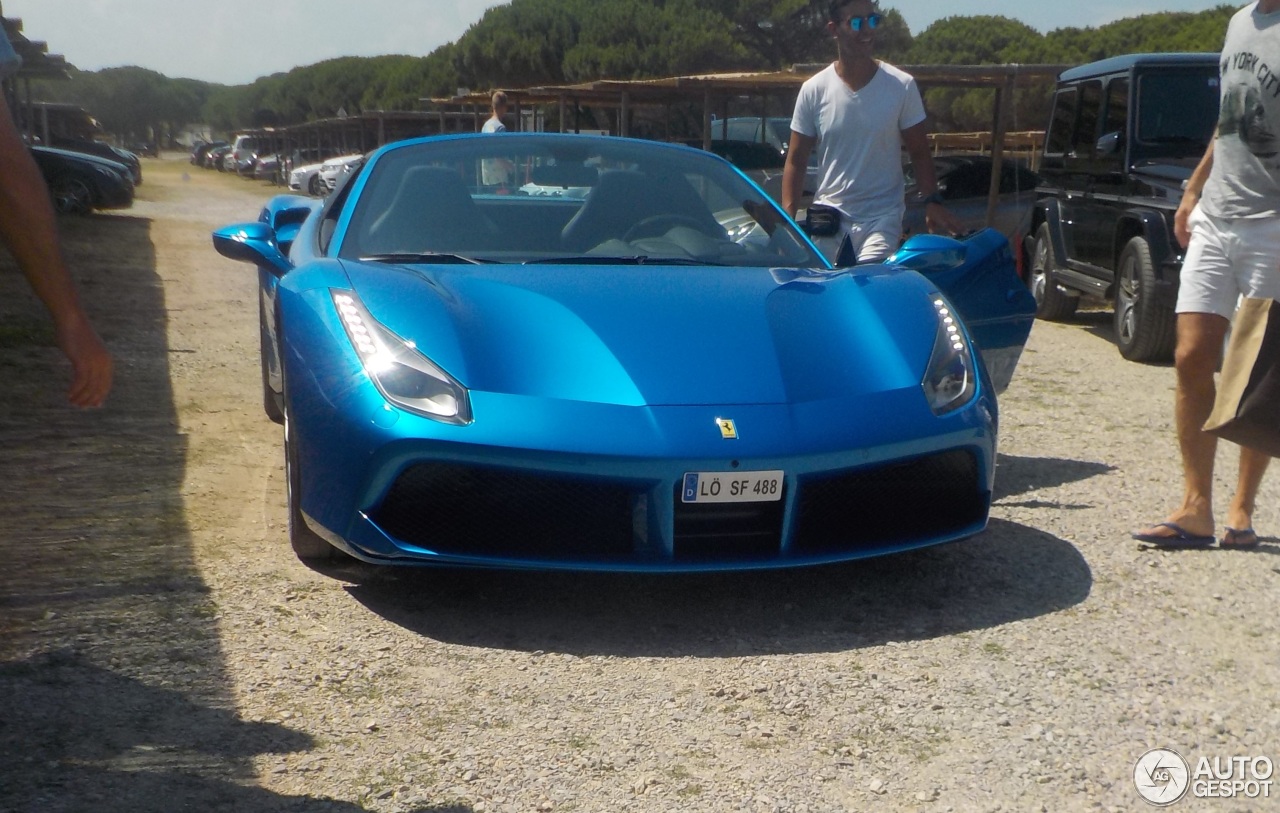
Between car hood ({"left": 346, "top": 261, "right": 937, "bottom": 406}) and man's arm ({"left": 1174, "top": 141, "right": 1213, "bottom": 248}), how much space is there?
2.92ft

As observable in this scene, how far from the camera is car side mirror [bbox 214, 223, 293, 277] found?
4.45 metres

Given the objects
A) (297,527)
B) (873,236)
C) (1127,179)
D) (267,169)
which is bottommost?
(267,169)

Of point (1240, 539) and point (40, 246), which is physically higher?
point (40, 246)

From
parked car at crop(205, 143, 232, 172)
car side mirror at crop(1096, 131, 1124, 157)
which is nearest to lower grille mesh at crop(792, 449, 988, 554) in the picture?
car side mirror at crop(1096, 131, 1124, 157)

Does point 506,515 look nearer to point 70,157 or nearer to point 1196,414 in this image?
point 1196,414

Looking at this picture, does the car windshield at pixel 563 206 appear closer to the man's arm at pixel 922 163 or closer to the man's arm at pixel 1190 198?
the man's arm at pixel 922 163

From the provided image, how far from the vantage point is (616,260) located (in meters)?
4.18

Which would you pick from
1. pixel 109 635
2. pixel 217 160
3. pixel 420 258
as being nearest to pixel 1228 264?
pixel 420 258

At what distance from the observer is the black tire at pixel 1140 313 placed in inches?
306

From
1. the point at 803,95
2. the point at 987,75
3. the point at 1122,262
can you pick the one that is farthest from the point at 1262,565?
the point at 987,75

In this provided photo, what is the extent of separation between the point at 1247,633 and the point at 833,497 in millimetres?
1051

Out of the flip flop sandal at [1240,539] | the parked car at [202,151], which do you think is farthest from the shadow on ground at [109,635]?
the parked car at [202,151]

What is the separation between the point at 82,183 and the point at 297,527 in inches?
798

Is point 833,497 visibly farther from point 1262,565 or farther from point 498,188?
point 498,188
